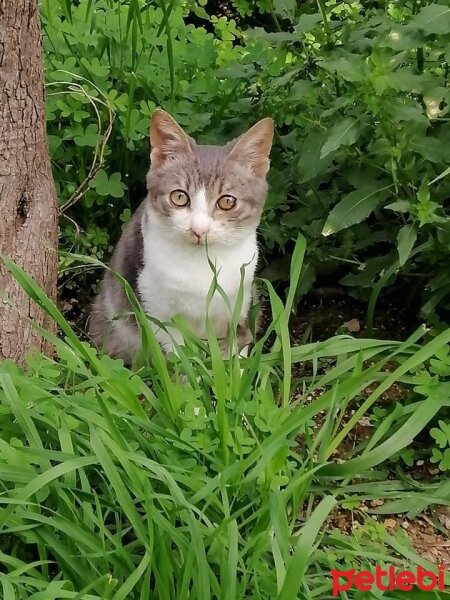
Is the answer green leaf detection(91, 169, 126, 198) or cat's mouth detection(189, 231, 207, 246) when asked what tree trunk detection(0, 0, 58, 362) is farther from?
green leaf detection(91, 169, 126, 198)

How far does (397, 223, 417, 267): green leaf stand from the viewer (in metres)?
2.27

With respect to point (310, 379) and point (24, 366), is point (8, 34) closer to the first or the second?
point (24, 366)

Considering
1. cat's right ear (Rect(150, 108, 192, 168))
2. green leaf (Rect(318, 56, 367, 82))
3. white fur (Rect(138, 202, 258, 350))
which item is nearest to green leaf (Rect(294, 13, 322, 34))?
green leaf (Rect(318, 56, 367, 82))

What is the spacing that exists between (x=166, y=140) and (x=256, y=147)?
0.94ft

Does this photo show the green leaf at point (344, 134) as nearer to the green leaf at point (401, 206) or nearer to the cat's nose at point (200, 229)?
the green leaf at point (401, 206)

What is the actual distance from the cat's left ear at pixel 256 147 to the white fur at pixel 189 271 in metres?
0.19

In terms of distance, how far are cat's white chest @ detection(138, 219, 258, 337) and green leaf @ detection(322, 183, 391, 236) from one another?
11.4 inches

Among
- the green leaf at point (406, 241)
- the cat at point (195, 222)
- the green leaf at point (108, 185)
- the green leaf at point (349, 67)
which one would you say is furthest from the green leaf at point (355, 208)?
the green leaf at point (108, 185)

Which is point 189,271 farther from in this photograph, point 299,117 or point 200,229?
point 299,117

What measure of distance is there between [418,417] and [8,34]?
1451mm

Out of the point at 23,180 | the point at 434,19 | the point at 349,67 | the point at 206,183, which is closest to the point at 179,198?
the point at 206,183

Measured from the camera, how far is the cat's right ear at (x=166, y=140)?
242cm

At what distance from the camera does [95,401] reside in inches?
75.3

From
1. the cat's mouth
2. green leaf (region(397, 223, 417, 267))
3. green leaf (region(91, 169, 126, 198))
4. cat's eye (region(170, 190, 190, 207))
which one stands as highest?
green leaf (region(397, 223, 417, 267))
